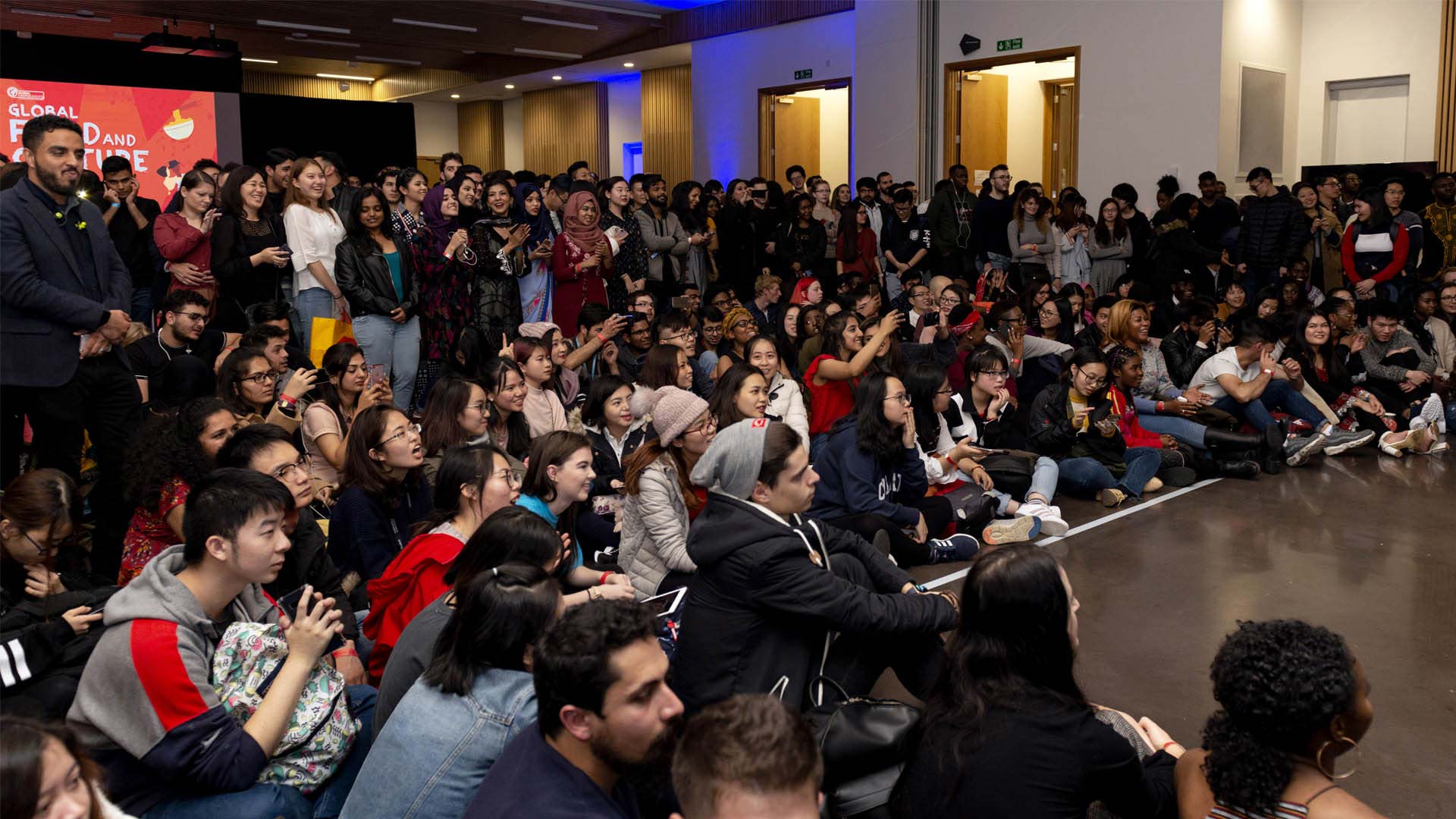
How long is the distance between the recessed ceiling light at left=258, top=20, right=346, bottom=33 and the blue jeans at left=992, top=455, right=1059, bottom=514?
11.7 meters

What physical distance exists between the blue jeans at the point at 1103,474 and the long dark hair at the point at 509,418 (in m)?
2.70

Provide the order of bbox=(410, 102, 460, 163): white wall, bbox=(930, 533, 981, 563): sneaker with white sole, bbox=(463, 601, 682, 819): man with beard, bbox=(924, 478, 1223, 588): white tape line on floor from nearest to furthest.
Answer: bbox=(463, 601, 682, 819): man with beard < bbox=(924, 478, 1223, 588): white tape line on floor < bbox=(930, 533, 981, 563): sneaker with white sole < bbox=(410, 102, 460, 163): white wall

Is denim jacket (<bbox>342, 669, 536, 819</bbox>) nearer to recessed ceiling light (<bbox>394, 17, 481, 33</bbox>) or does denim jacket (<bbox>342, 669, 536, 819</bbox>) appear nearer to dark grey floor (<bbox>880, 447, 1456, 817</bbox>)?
dark grey floor (<bbox>880, 447, 1456, 817</bbox>)

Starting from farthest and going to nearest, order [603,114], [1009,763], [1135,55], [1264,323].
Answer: [603,114] < [1135,55] < [1264,323] < [1009,763]

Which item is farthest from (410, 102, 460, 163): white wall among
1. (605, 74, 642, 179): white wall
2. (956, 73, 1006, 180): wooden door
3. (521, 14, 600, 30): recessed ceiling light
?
(956, 73, 1006, 180): wooden door

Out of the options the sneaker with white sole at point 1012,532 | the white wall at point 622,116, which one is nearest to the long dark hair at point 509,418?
the sneaker with white sole at point 1012,532

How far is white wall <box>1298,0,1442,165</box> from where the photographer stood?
10.7m

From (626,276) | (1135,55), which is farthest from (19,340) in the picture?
(1135,55)

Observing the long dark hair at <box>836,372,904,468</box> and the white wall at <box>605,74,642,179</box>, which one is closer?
the long dark hair at <box>836,372,904,468</box>

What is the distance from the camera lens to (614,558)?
4.24 metres

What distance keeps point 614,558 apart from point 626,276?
3.81m

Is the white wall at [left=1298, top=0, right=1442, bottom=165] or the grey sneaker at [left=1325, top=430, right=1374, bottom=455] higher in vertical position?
the white wall at [left=1298, top=0, right=1442, bottom=165]

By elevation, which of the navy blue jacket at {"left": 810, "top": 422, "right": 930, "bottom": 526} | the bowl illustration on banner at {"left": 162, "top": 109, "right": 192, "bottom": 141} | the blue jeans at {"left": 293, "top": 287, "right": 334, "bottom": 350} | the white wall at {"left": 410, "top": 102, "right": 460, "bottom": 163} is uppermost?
the white wall at {"left": 410, "top": 102, "right": 460, "bottom": 163}

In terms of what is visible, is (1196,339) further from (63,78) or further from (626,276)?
(63,78)
